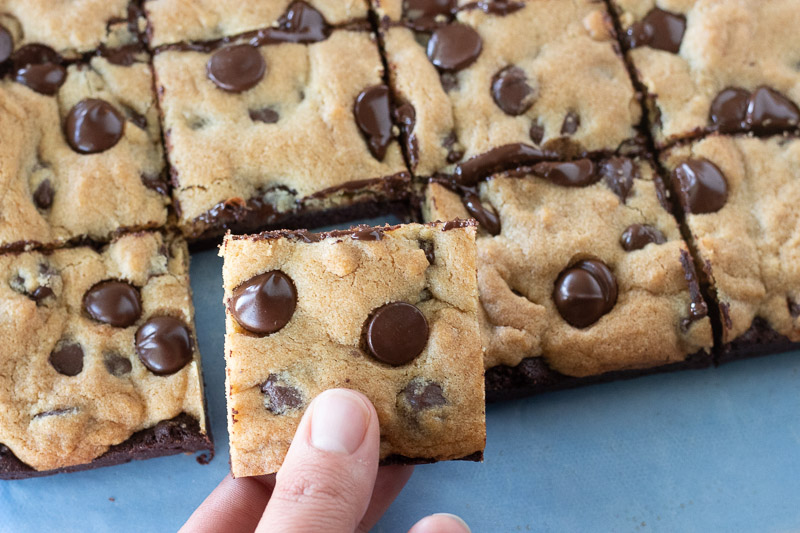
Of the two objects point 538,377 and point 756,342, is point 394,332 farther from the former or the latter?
point 756,342

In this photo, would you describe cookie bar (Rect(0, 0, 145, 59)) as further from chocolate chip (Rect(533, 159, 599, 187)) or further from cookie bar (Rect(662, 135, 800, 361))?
cookie bar (Rect(662, 135, 800, 361))

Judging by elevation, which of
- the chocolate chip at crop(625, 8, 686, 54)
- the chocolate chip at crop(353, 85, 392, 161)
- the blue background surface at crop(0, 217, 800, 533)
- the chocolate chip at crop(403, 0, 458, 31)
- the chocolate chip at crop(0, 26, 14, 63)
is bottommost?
the blue background surface at crop(0, 217, 800, 533)

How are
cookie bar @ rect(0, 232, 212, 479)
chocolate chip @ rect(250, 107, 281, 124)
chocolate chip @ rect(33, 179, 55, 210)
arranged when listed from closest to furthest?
cookie bar @ rect(0, 232, 212, 479) → chocolate chip @ rect(33, 179, 55, 210) → chocolate chip @ rect(250, 107, 281, 124)

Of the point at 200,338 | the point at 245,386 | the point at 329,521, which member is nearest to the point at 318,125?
the point at 200,338

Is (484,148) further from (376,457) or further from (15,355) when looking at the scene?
(15,355)

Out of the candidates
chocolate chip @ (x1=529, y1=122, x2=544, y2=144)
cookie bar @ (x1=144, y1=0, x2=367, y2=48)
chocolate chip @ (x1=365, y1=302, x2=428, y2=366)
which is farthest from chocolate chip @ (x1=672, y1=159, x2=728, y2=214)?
cookie bar @ (x1=144, y1=0, x2=367, y2=48)

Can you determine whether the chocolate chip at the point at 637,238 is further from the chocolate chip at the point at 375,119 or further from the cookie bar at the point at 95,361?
the cookie bar at the point at 95,361

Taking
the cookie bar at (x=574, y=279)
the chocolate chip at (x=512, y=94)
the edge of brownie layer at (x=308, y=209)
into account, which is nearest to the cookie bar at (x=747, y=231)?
the cookie bar at (x=574, y=279)
